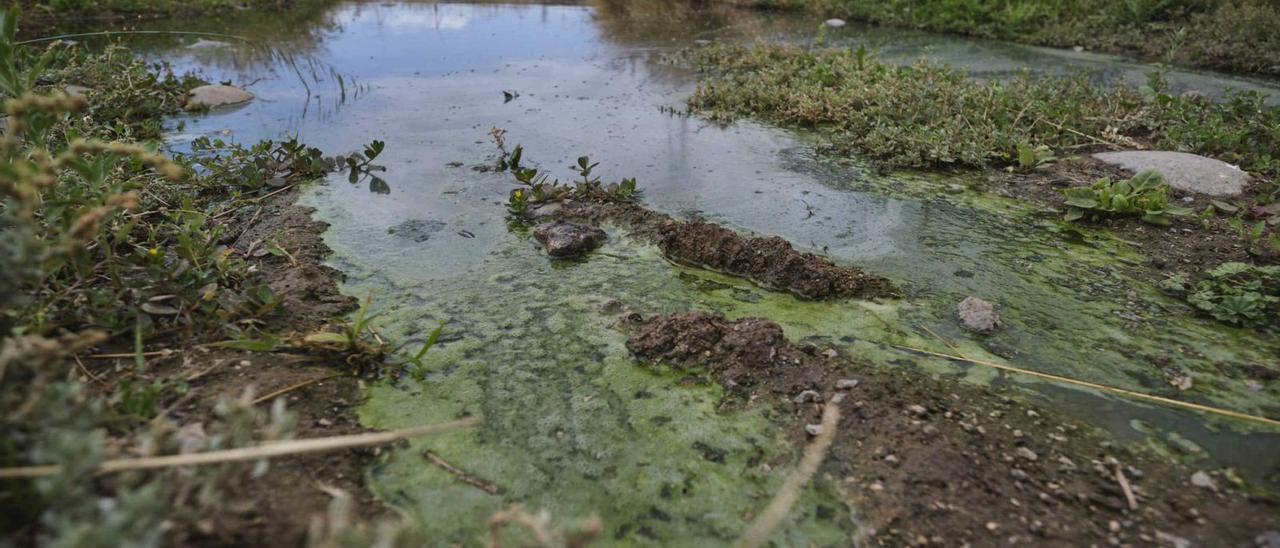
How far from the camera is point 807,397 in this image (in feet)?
6.97

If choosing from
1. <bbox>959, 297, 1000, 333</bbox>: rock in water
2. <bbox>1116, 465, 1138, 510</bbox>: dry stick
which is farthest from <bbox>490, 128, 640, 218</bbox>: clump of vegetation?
<bbox>1116, 465, 1138, 510</bbox>: dry stick

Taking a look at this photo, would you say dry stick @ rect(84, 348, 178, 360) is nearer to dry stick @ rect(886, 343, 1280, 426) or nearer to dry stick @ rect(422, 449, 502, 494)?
dry stick @ rect(422, 449, 502, 494)

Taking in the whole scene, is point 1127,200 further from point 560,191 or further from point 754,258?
point 560,191

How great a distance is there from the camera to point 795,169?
14.6 ft

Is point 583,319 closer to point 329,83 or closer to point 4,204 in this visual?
point 4,204

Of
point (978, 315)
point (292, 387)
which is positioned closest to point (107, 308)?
point (292, 387)

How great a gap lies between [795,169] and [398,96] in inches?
137

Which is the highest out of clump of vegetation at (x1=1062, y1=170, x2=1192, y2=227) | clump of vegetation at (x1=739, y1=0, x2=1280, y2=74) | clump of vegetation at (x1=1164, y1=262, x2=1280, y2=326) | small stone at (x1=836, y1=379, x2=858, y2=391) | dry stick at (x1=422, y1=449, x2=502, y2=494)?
clump of vegetation at (x1=739, y1=0, x2=1280, y2=74)

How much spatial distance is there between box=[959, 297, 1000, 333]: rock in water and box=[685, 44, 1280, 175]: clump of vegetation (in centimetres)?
193

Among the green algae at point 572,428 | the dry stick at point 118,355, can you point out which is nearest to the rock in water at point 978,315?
the green algae at point 572,428

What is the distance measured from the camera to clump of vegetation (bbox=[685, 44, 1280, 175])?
14.5 ft

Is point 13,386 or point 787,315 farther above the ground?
point 13,386

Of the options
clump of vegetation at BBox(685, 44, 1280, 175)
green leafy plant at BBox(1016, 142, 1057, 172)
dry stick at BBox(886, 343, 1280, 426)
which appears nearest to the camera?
dry stick at BBox(886, 343, 1280, 426)

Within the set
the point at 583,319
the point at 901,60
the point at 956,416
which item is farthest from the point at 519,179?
the point at 901,60
